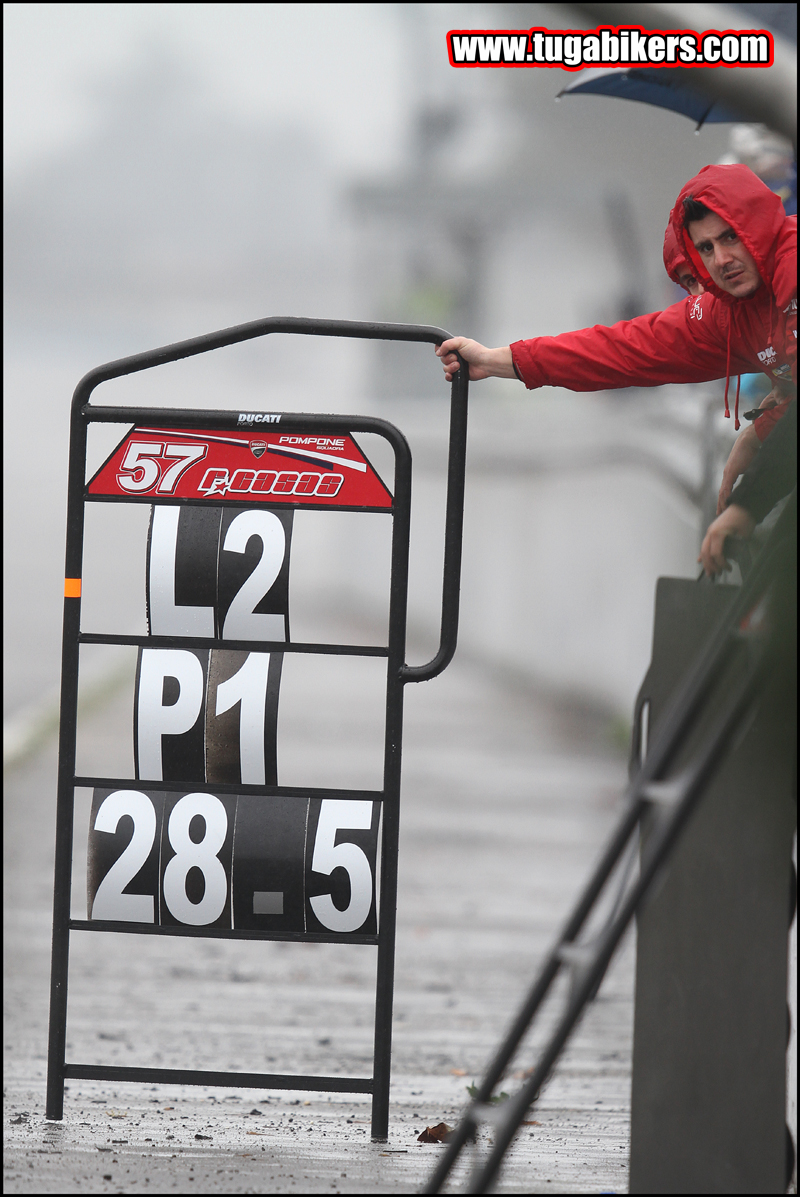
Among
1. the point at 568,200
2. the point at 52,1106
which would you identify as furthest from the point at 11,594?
the point at 52,1106

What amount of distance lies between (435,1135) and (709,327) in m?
1.89

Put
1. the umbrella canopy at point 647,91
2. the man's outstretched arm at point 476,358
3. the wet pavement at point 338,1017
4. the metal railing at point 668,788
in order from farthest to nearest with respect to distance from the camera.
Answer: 1. the umbrella canopy at point 647,91
2. the man's outstretched arm at point 476,358
3. the wet pavement at point 338,1017
4. the metal railing at point 668,788

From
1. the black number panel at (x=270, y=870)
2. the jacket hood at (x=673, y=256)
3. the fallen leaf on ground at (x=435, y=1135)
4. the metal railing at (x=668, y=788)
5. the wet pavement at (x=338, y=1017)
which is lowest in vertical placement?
the wet pavement at (x=338, y=1017)

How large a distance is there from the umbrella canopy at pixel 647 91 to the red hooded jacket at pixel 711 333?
2209 mm

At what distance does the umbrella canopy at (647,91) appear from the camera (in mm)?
4496

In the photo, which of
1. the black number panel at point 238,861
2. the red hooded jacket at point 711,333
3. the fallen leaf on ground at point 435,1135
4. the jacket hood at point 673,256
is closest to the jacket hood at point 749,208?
the red hooded jacket at point 711,333

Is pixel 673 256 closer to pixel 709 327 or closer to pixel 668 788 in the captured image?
pixel 709 327

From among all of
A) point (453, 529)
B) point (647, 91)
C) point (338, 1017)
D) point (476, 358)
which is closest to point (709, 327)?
point (476, 358)

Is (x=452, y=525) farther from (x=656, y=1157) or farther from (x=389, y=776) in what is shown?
(x=656, y=1157)

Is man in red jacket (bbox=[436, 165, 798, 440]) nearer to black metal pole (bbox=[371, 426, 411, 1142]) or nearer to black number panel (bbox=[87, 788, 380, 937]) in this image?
black metal pole (bbox=[371, 426, 411, 1142])

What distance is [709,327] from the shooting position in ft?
8.35

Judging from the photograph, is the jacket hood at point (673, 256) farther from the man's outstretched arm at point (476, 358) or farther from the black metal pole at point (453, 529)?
the black metal pole at point (453, 529)

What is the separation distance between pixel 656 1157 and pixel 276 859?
1.02 meters

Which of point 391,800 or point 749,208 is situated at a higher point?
point 749,208
